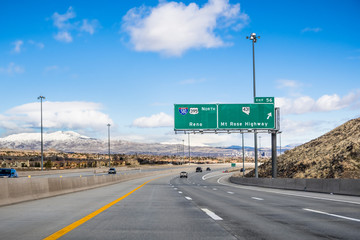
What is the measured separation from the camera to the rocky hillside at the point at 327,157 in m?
46.9

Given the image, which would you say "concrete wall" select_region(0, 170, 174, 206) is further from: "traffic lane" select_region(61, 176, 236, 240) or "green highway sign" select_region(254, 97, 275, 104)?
"green highway sign" select_region(254, 97, 275, 104)

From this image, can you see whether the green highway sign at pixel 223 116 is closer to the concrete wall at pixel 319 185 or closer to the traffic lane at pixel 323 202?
the concrete wall at pixel 319 185

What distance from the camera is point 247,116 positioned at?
39.2m

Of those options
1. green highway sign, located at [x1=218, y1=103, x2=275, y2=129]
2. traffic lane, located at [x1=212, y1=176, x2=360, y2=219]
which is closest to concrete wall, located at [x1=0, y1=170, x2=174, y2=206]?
traffic lane, located at [x1=212, y1=176, x2=360, y2=219]

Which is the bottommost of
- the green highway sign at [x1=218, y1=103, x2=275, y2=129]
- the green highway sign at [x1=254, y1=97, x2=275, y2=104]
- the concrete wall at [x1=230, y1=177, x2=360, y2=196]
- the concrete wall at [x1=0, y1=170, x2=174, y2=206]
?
the concrete wall at [x1=230, y1=177, x2=360, y2=196]

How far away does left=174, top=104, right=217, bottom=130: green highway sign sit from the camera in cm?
3988

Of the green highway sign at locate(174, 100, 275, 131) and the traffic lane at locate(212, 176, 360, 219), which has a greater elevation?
the green highway sign at locate(174, 100, 275, 131)

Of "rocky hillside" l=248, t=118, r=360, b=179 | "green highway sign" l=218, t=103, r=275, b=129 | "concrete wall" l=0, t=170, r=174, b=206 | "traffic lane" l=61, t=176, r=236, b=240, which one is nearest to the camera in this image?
"traffic lane" l=61, t=176, r=236, b=240

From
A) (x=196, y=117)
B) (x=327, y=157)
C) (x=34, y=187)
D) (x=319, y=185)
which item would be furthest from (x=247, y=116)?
(x=34, y=187)

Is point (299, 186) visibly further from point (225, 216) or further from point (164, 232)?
point (164, 232)

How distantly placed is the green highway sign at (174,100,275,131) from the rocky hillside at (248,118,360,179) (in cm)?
1285

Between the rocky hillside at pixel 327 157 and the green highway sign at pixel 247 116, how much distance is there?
12.5m

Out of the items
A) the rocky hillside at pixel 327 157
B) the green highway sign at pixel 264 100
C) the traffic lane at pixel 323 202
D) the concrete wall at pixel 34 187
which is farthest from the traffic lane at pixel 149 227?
the rocky hillside at pixel 327 157

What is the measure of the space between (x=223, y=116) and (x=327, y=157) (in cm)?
1955
